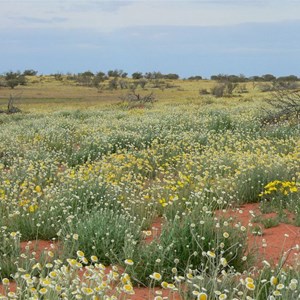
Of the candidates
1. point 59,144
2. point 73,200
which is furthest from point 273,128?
point 73,200

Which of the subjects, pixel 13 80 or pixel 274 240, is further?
pixel 13 80

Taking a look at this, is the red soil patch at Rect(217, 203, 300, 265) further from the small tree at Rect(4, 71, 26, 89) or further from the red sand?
the small tree at Rect(4, 71, 26, 89)

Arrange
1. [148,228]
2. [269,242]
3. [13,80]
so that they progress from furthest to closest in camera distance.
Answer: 1. [13,80]
2. [148,228]
3. [269,242]

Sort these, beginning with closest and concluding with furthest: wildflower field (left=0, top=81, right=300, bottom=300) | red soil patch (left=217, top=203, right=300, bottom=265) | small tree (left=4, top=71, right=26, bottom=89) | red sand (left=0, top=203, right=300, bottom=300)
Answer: wildflower field (left=0, top=81, right=300, bottom=300) → red sand (left=0, top=203, right=300, bottom=300) → red soil patch (left=217, top=203, right=300, bottom=265) → small tree (left=4, top=71, right=26, bottom=89)

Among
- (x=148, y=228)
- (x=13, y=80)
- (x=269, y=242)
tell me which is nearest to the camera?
(x=269, y=242)

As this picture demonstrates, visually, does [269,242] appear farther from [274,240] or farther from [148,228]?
[148,228]

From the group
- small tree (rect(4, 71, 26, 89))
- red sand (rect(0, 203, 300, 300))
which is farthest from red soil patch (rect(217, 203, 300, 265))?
small tree (rect(4, 71, 26, 89))

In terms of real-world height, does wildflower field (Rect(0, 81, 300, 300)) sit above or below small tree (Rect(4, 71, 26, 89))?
below

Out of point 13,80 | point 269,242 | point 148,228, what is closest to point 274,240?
point 269,242

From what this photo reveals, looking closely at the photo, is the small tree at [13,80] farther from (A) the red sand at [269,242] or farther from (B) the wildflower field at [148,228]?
(A) the red sand at [269,242]

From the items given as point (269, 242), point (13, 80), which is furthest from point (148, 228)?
point (13, 80)

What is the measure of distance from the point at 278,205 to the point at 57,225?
9.66 feet

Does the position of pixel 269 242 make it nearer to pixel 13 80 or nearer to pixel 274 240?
pixel 274 240

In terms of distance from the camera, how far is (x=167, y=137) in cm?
1241
